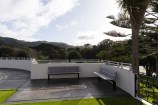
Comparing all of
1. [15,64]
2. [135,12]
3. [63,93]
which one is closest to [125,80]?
[63,93]

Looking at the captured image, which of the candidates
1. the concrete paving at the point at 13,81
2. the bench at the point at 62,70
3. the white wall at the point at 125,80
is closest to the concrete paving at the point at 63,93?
the white wall at the point at 125,80

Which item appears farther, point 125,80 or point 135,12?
point 125,80

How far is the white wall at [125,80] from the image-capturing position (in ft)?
27.8

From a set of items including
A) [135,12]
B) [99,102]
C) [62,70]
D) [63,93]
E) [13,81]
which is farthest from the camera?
[62,70]

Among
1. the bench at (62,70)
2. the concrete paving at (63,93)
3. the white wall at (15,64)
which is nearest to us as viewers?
the concrete paving at (63,93)

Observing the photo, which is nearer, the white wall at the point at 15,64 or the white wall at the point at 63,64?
the white wall at the point at 63,64

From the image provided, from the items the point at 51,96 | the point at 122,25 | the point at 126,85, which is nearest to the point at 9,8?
the point at 122,25

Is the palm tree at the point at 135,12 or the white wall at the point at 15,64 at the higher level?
the palm tree at the point at 135,12

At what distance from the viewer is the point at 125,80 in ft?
30.2

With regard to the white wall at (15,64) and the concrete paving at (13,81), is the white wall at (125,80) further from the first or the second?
the white wall at (15,64)

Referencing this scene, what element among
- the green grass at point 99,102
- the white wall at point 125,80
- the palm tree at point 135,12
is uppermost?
the palm tree at point 135,12

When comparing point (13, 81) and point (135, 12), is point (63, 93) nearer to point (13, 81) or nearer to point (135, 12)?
point (135, 12)

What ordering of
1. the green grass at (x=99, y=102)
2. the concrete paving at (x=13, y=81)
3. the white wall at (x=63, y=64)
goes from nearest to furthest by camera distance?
the green grass at (x=99, y=102)
the concrete paving at (x=13, y=81)
the white wall at (x=63, y=64)

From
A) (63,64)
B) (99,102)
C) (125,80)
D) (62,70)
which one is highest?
(63,64)
